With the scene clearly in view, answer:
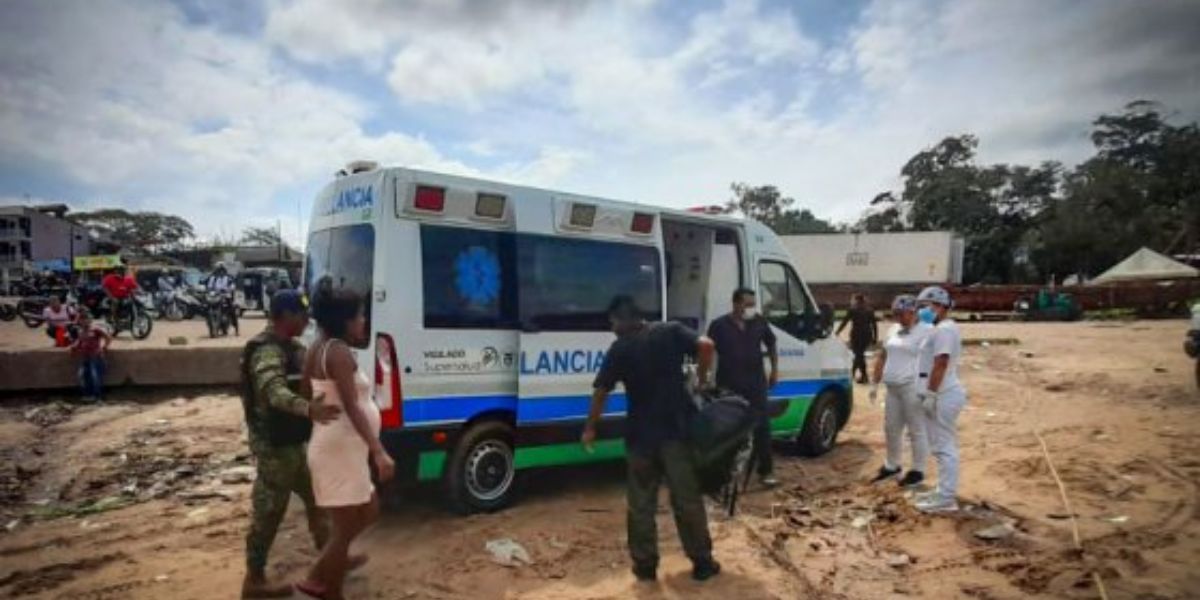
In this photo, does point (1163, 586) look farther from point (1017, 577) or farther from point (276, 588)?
point (276, 588)

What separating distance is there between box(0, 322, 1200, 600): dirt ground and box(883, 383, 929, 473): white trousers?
0.42 m

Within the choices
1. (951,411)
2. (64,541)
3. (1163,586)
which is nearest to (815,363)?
(951,411)

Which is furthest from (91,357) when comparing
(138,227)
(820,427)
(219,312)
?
(138,227)

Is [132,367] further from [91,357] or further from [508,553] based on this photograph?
[508,553]

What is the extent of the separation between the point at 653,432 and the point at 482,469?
1.76 meters

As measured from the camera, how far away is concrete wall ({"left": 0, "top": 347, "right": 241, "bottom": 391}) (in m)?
10.3

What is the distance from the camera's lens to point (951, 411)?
580 cm

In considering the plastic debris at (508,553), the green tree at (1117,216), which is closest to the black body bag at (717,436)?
the plastic debris at (508,553)

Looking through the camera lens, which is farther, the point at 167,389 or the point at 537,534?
the point at 167,389

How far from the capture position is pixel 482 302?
5.36 m

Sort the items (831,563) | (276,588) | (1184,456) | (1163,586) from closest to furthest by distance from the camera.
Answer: (276,588) < (1163,586) < (831,563) < (1184,456)

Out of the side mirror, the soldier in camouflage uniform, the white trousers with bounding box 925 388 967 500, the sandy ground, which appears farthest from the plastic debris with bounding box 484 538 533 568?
the sandy ground

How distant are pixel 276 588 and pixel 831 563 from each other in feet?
11.5

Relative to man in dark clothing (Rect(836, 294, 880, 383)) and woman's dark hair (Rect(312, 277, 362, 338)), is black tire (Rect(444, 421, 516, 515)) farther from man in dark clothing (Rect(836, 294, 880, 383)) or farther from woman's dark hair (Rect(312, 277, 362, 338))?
man in dark clothing (Rect(836, 294, 880, 383))
